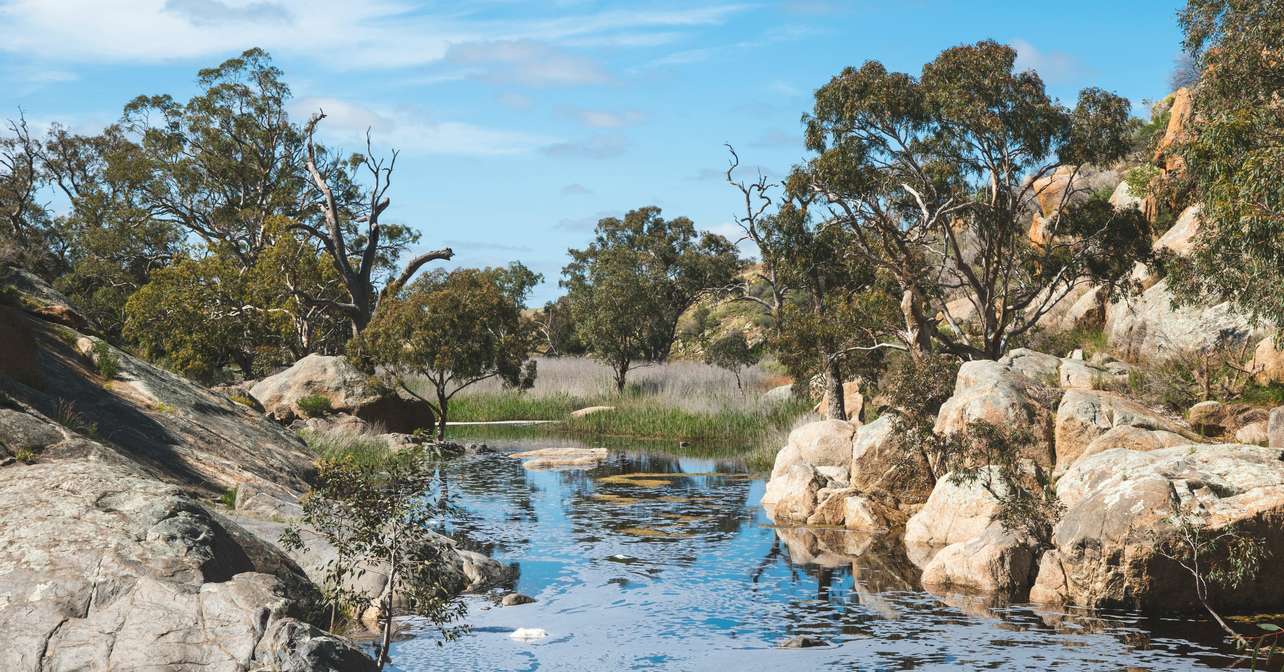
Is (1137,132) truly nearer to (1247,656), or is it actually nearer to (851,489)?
(851,489)

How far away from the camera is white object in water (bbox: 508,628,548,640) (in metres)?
11.2

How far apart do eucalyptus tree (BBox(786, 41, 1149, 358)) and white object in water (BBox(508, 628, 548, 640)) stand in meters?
15.1

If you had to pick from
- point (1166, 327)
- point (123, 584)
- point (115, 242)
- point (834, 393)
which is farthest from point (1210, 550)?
point (115, 242)

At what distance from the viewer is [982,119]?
931 inches

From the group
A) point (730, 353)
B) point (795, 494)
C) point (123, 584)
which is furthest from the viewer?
point (730, 353)

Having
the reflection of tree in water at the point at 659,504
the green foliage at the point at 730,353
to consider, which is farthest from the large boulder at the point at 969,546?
the green foliage at the point at 730,353

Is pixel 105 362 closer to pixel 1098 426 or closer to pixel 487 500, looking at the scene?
pixel 487 500

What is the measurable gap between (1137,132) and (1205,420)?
1496 inches

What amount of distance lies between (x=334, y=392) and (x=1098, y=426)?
19994mm

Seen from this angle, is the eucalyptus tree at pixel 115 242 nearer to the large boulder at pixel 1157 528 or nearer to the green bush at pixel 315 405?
the green bush at pixel 315 405

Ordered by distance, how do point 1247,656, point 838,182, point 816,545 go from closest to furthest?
point 1247,656
point 816,545
point 838,182

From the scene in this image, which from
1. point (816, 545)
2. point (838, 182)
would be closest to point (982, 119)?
point (838, 182)

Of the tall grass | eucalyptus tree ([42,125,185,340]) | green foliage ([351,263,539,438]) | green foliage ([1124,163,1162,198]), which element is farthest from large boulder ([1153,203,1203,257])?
eucalyptus tree ([42,125,185,340])

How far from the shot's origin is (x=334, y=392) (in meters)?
29.3
